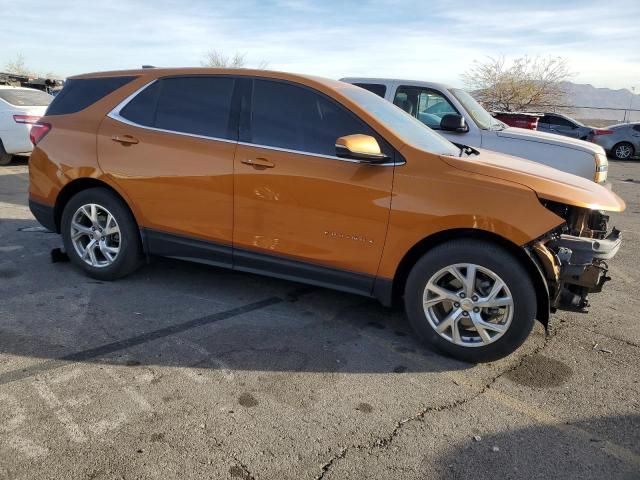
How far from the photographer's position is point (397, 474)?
8.27ft

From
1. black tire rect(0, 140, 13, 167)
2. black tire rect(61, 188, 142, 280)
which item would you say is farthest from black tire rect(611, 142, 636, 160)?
black tire rect(61, 188, 142, 280)

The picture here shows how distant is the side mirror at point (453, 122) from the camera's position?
275 inches

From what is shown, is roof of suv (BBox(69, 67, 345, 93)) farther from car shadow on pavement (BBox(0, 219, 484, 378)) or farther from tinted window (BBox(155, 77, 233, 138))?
car shadow on pavement (BBox(0, 219, 484, 378))

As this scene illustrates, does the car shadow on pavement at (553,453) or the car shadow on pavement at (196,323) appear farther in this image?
the car shadow on pavement at (196,323)

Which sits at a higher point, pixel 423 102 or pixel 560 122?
pixel 423 102

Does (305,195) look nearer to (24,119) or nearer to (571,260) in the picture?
(571,260)

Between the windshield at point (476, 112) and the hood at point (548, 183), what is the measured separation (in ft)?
12.4

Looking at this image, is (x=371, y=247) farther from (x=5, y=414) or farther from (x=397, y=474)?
(x=5, y=414)

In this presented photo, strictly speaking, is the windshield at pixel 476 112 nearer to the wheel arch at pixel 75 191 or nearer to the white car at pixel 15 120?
the wheel arch at pixel 75 191

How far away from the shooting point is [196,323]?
13.2 feet

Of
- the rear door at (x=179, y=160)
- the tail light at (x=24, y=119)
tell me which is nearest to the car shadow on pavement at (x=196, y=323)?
the rear door at (x=179, y=160)

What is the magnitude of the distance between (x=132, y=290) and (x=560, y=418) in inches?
133

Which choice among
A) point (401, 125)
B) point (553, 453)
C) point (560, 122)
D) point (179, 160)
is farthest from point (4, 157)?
point (560, 122)

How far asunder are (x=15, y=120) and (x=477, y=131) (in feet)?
28.1
